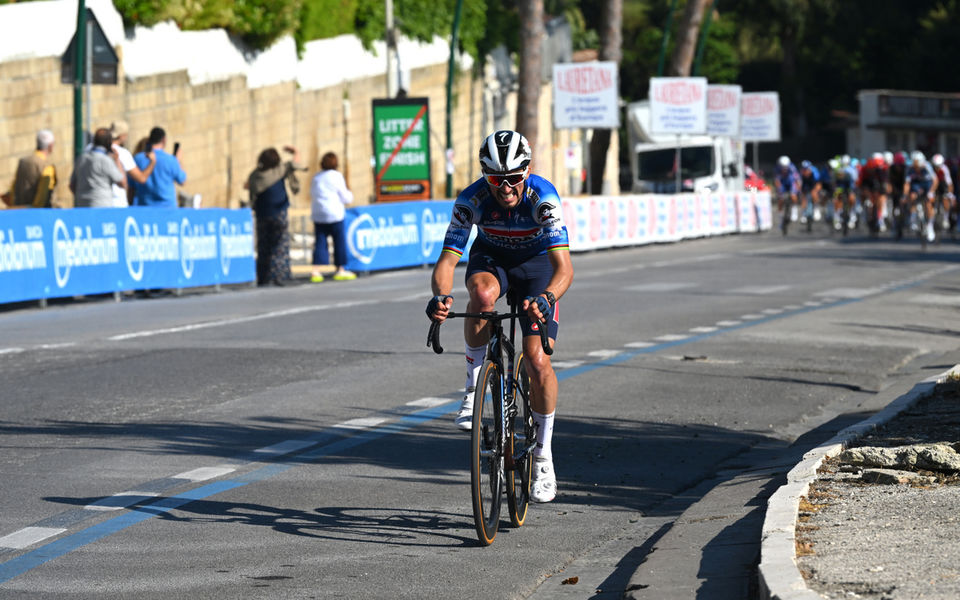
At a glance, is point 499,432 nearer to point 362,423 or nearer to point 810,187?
point 362,423

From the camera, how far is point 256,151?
40.2m

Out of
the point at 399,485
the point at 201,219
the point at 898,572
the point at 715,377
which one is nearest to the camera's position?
the point at 898,572

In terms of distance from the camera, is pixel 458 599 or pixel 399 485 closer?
pixel 458 599

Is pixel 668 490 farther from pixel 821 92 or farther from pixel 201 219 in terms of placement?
pixel 821 92

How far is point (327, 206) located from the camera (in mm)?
24344

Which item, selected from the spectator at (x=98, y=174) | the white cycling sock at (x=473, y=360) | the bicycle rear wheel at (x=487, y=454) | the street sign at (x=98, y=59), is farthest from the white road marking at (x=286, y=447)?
the street sign at (x=98, y=59)

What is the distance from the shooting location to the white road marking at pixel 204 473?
342 inches

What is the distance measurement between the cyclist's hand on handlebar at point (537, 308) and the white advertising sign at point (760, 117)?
1896 inches

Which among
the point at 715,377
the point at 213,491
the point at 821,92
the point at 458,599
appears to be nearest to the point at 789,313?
the point at 715,377

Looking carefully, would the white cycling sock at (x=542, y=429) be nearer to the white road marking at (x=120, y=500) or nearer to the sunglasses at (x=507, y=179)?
the sunglasses at (x=507, y=179)

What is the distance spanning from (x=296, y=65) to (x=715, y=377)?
3058cm

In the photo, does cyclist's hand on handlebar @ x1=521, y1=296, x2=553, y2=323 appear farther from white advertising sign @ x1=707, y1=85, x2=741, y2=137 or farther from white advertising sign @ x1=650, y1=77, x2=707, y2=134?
white advertising sign @ x1=707, y1=85, x2=741, y2=137

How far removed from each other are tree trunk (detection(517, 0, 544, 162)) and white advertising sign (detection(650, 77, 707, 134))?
567 cm

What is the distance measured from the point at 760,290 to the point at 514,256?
1564cm
